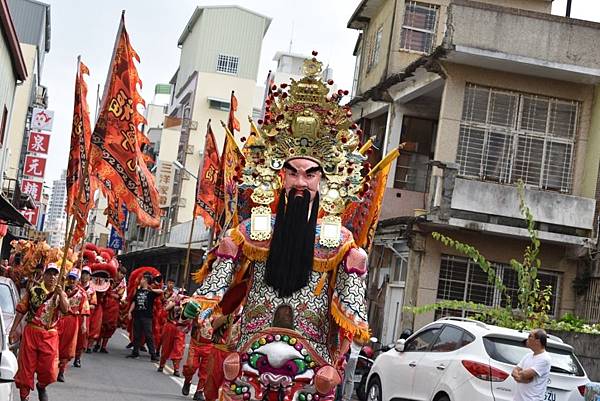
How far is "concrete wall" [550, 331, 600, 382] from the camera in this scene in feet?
57.6

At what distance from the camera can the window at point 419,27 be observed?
95.9 feet

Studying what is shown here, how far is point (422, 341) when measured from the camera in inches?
596

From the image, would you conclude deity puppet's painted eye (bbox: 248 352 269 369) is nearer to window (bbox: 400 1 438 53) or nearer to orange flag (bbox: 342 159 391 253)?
orange flag (bbox: 342 159 391 253)

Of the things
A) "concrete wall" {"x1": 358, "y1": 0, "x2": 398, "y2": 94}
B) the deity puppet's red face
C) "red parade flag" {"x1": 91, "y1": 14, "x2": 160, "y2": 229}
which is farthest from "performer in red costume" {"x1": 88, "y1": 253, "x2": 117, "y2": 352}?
the deity puppet's red face

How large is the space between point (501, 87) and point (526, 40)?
1.17m

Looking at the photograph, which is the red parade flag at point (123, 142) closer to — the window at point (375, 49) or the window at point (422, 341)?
the window at point (422, 341)

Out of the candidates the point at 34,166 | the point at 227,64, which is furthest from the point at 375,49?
the point at 227,64

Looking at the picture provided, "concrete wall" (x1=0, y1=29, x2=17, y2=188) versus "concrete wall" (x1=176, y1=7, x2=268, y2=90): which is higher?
"concrete wall" (x1=176, y1=7, x2=268, y2=90)

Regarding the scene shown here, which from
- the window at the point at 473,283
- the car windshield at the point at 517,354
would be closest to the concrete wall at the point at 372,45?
the window at the point at 473,283

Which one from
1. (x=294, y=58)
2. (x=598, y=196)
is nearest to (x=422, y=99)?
(x=598, y=196)

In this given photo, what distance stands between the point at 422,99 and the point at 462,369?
1592 centimetres

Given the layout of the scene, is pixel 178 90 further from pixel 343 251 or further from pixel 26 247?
pixel 343 251

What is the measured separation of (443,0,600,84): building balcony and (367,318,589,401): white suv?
431 inches

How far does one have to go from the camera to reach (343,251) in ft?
25.9
